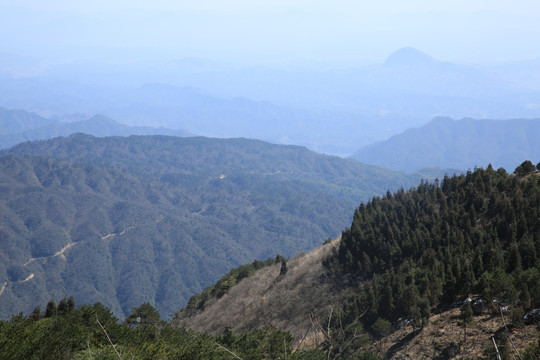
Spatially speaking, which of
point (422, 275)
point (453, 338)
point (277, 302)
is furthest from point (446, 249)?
point (277, 302)

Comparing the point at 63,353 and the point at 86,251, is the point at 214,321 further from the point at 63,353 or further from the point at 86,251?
the point at 86,251

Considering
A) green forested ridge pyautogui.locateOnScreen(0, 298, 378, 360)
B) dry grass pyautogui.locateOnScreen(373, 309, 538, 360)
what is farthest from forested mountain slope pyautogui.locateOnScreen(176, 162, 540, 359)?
green forested ridge pyautogui.locateOnScreen(0, 298, 378, 360)

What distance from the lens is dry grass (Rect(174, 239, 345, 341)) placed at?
34.7 metres

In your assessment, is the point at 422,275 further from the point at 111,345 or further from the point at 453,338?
the point at 111,345

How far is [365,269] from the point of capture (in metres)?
37.5

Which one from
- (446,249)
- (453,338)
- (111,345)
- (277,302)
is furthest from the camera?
(277,302)

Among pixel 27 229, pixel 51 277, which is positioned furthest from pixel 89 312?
pixel 27 229

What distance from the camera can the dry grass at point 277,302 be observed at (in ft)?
114

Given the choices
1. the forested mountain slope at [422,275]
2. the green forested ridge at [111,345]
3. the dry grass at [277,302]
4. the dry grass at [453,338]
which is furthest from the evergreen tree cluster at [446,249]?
the green forested ridge at [111,345]

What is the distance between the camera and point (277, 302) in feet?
127

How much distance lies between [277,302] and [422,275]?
15154mm

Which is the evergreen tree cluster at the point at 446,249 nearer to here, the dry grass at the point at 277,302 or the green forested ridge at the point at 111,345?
the dry grass at the point at 277,302

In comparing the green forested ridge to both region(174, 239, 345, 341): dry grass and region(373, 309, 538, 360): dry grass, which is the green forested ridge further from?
region(174, 239, 345, 341): dry grass

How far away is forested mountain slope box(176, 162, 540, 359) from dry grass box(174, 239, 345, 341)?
0.15 meters
